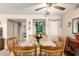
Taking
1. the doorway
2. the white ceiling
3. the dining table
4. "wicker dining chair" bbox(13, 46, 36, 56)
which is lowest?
"wicker dining chair" bbox(13, 46, 36, 56)

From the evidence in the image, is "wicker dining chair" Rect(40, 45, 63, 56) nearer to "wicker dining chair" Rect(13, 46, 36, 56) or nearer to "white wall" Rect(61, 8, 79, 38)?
"wicker dining chair" Rect(13, 46, 36, 56)

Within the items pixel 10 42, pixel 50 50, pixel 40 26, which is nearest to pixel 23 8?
pixel 40 26

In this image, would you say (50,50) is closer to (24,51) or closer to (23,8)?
(24,51)

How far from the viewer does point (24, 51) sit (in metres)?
1.66

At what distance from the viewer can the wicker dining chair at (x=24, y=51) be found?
1656 mm

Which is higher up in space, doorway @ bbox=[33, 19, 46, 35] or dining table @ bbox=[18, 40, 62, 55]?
doorway @ bbox=[33, 19, 46, 35]

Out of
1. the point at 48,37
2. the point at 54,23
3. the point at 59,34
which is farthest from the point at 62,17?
the point at 48,37

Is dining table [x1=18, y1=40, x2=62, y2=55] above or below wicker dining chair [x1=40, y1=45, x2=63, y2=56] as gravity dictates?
above

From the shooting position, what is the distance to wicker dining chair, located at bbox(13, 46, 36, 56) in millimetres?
1656

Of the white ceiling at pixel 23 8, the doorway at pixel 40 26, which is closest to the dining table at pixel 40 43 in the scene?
the doorway at pixel 40 26

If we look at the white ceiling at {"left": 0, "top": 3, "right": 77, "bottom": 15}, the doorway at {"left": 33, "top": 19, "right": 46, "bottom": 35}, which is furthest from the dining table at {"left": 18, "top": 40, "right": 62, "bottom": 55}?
the white ceiling at {"left": 0, "top": 3, "right": 77, "bottom": 15}

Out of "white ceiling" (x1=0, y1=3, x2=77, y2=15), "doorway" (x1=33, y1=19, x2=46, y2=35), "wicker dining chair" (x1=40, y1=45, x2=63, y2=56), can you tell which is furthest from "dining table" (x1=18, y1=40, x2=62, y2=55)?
"white ceiling" (x1=0, y1=3, x2=77, y2=15)

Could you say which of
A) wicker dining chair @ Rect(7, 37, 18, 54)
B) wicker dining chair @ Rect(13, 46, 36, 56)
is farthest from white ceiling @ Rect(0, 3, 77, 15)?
wicker dining chair @ Rect(13, 46, 36, 56)

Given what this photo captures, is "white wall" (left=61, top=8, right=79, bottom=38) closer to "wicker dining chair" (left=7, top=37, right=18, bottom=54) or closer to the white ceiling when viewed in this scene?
the white ceiling
